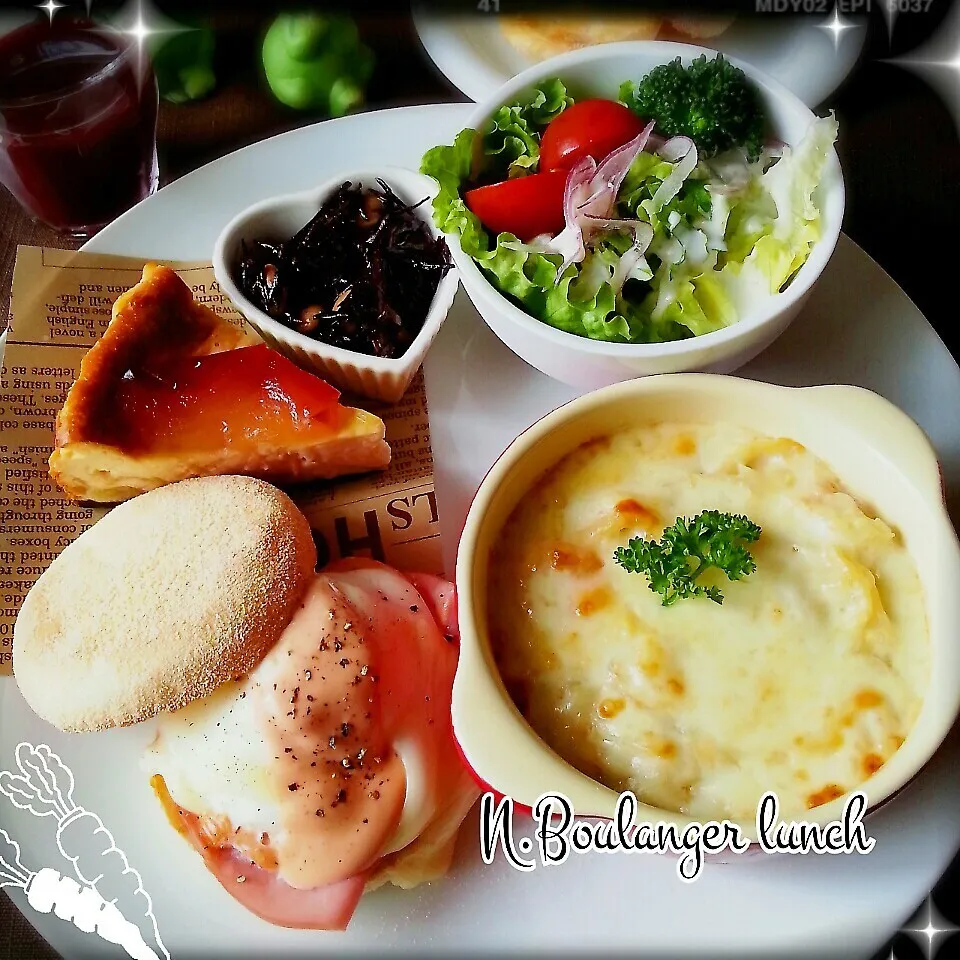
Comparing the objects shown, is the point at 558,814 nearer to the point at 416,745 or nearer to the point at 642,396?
the point at 416,745

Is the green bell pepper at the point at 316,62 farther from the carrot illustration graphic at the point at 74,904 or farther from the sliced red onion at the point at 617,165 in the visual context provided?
the carrot illustration graphic at the point at 74,904

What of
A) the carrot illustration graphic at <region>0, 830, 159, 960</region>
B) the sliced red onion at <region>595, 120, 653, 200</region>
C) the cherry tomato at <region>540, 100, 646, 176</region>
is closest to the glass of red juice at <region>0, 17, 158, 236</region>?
the cherry tomato at <region>540, 100, 646, 176</region>

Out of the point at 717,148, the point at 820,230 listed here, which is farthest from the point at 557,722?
the point at 717,148

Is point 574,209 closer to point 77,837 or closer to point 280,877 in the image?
point 280,877
